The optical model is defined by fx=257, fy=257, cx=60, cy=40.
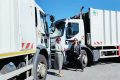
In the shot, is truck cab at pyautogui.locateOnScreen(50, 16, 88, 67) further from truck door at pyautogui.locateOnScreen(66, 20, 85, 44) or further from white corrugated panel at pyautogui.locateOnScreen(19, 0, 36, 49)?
white corrugated panel at pyautogui.locateOnScreen(19, 0, 36, 49)

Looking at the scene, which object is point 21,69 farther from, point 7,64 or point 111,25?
point 111,25

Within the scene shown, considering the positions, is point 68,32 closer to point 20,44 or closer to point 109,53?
point 109,53

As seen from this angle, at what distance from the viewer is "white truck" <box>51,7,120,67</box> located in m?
14.1

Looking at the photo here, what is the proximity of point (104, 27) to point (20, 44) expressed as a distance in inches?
376

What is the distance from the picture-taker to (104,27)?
15.6 m

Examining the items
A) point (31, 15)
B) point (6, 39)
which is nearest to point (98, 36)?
point (31, 15)

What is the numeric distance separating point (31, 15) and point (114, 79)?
4.73 meters

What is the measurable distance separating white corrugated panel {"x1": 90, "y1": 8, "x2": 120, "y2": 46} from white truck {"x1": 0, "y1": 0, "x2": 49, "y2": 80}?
6.06m

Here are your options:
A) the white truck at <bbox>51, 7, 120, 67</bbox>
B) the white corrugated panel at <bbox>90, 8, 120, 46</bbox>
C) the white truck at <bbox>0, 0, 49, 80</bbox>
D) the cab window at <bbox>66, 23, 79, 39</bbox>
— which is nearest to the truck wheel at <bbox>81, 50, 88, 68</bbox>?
the white truck at <bbox>51, 7, 120, 67</bbox>

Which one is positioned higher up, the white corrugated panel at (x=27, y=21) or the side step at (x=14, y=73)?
the white corrugated panel at (x=27, y=21)

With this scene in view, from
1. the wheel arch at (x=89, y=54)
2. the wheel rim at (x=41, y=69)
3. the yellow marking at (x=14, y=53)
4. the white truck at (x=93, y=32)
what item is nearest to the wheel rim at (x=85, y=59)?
the white truck at (x=93, y=32)

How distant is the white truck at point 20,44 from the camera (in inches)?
235

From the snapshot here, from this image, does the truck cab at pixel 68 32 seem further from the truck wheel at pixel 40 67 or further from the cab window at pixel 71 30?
the truck wheel at pixel 40 67

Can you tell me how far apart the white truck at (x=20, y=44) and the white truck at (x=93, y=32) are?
464 cm
